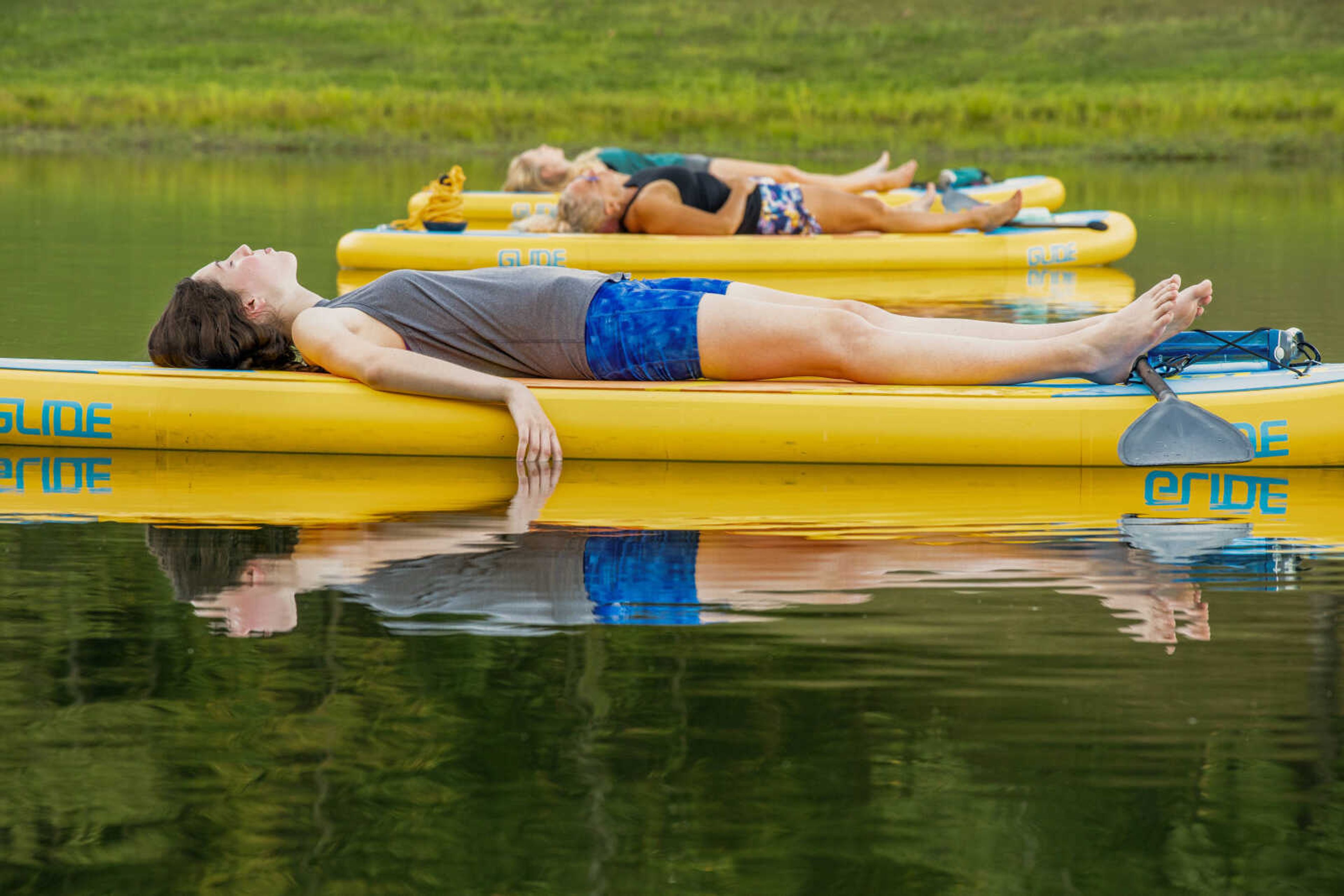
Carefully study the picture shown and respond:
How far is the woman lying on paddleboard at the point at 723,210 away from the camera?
400 inches

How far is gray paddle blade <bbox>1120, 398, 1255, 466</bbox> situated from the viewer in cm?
506

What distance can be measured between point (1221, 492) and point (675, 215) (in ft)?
17.9

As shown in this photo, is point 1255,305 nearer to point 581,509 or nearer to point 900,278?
point 900,278

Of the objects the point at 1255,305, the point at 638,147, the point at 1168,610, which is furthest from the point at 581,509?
the point at 638,147

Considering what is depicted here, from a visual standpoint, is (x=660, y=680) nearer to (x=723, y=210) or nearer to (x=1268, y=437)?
(x=1268, y=437)

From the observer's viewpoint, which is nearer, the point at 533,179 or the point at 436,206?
the point at 436,206

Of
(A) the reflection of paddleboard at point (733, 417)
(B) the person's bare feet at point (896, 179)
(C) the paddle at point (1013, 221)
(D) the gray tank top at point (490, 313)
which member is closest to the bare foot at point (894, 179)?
(B) the person's bare feet at point (896, 179)

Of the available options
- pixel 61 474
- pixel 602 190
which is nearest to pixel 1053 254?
pixel 602 190

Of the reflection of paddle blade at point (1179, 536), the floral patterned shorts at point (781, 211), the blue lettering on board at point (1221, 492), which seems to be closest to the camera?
the reflection of paddle blade at point (1179, 536)

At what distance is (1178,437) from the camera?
508cm

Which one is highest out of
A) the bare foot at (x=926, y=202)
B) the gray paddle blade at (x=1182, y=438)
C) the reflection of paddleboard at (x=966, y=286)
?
the bare foot at (x=926, y=202)

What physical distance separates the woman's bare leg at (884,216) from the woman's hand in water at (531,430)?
5675 millimetres

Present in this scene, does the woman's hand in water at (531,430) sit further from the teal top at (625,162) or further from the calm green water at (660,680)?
the teal top at (625,162)

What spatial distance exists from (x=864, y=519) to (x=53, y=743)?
7.37 ft
